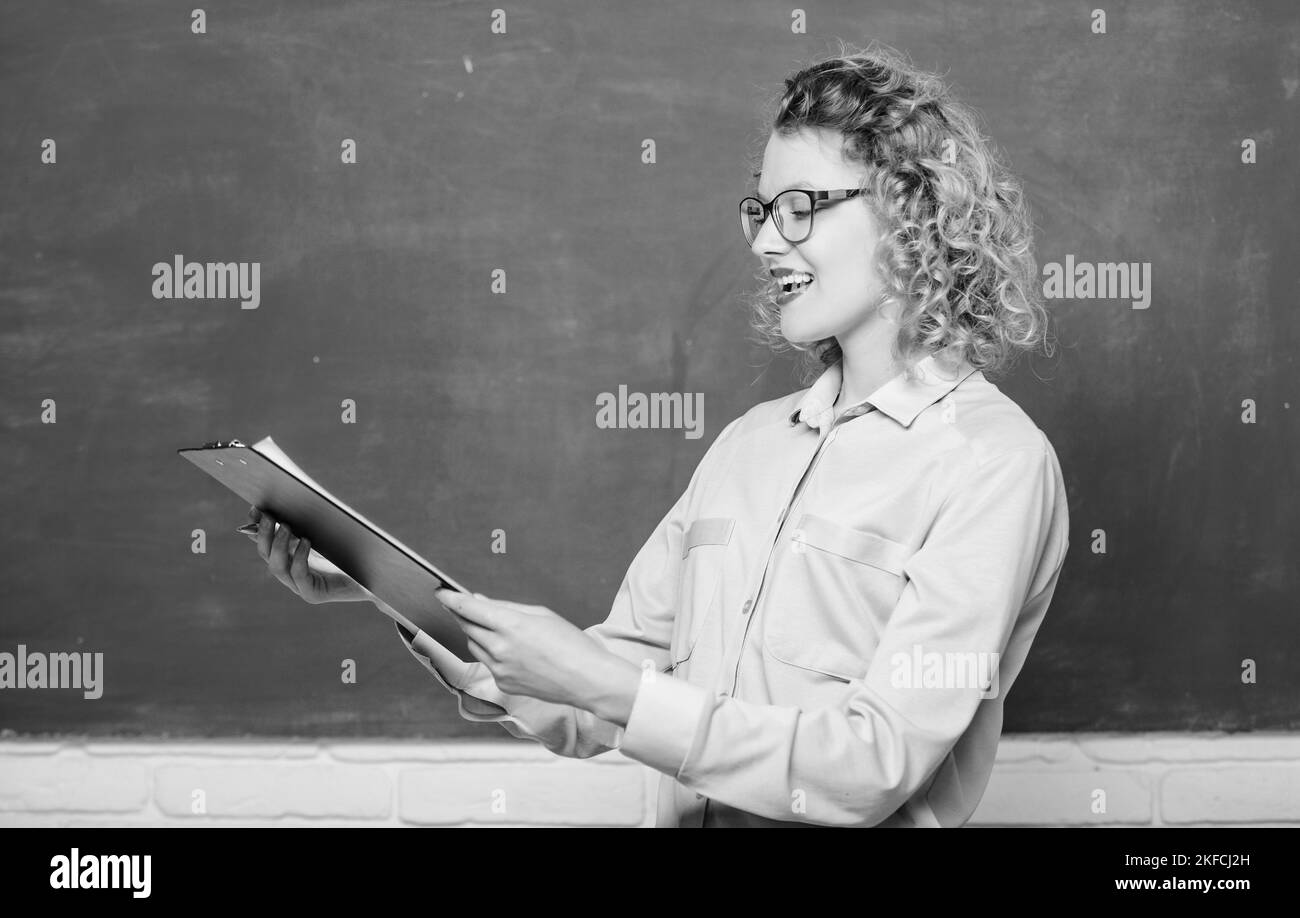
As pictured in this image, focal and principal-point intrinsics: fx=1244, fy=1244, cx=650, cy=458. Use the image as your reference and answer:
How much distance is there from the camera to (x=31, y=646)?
7.36 feet

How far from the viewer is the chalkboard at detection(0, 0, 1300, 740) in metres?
2.21

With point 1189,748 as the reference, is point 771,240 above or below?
above

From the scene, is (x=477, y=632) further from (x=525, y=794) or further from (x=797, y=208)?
(x=525, y=794)

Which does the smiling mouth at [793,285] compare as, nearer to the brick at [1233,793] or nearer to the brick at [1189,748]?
the brick at [1189,748]

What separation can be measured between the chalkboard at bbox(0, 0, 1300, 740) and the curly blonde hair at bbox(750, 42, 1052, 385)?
2.86 feet

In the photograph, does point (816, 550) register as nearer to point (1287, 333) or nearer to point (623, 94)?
point (623, 94)

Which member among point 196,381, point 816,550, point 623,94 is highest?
point 623,94

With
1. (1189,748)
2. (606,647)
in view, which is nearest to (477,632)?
(606,647)

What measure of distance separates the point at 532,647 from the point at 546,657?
0.6 inches

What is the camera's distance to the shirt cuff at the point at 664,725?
42.3 inches

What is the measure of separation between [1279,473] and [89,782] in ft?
7.19

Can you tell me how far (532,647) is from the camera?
1071mm

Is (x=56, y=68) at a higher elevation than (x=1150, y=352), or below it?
higher
